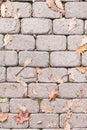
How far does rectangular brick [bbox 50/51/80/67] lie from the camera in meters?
2.77

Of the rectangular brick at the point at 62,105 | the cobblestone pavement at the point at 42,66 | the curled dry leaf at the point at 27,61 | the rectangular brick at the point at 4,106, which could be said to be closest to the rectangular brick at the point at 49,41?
the cobblestone pavement at the point at 42,66

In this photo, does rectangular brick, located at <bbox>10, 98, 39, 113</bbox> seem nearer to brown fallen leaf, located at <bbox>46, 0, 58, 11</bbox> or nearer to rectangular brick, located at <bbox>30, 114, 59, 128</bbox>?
rectangular brick, located at <bbox>30, 114, 59, 128</bbox>

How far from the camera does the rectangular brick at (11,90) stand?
9.14 ft

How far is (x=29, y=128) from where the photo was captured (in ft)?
9.30

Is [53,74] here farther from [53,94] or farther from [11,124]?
[11,124]

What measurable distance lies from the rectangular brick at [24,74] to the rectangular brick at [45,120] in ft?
1.07

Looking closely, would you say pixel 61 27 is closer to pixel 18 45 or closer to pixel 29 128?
pixel 18 45

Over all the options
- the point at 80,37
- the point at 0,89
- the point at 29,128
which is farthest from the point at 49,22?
the point at 29,128

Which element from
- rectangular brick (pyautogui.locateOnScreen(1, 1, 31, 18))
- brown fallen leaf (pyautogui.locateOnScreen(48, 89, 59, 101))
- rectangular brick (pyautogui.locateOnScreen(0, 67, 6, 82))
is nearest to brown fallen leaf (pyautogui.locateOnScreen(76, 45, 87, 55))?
brown fallen leaf (pyautogui.locateOnScreen(48, 89, 59, 101))

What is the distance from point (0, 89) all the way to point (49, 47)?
557mm

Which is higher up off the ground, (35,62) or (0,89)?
(35,62)

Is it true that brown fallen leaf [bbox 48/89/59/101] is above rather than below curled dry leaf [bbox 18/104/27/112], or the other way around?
above

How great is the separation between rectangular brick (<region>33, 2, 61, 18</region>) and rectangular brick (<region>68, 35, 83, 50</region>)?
0.72 ft

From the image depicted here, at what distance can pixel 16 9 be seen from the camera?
2736 millimetres
